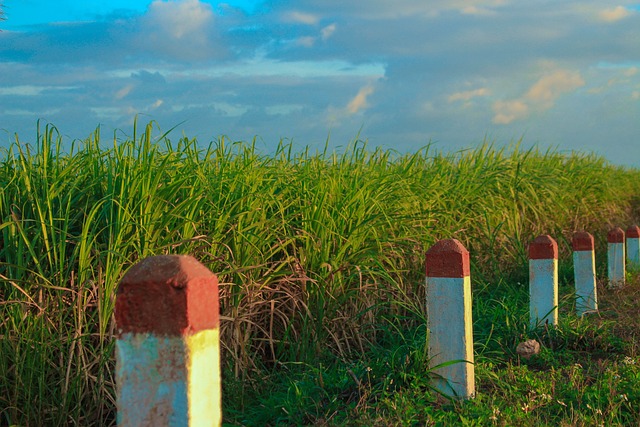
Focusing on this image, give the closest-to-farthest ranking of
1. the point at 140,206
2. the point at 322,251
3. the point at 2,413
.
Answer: the point at 2,413 → the point at 140,206 → the point at 322,251

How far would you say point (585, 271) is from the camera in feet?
19.7

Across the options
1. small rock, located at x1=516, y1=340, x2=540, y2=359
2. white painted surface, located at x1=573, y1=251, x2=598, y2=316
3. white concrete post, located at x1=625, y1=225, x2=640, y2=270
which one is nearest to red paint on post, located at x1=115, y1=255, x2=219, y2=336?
small rock, located at x1=516, y1=340, x2=540, y2=359

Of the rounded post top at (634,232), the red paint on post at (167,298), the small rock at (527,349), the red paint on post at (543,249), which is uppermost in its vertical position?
the red paint on post at (167,298)

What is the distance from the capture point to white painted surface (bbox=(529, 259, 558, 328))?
191 inches

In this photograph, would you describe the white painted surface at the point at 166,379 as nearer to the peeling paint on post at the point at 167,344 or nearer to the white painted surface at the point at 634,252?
the peeling paint on post at the point at 167,344

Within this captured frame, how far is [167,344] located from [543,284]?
3794 mm

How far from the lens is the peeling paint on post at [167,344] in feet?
5.21

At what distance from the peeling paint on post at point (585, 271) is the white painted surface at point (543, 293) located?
1.28 meters

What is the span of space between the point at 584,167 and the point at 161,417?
10.2 m

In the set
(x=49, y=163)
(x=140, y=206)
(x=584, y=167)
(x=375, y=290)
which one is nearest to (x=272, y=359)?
(x=375, y=290)

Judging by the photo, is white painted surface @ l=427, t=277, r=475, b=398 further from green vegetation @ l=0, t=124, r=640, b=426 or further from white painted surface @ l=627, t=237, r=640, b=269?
white painted surface @ l=627, t=237, r=640, b=269

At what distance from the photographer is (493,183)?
7.91 meters

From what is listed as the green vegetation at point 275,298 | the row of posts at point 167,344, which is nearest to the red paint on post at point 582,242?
the green vegetation at point 275,298

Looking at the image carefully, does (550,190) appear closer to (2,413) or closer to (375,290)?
(375,290)
